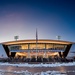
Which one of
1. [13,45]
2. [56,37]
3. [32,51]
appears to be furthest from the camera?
[56,37]

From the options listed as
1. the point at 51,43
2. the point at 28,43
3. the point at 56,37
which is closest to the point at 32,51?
the point at 28,43

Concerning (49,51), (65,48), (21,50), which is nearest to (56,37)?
(65,48)

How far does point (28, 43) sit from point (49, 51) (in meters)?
4.87

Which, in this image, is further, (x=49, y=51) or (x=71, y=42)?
(x=71, y=42)

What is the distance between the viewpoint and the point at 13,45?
3862 centimetres

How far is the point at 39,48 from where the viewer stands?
3722 centimetres

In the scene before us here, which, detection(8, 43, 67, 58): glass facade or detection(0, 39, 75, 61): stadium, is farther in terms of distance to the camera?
detection(0, 39, 75, 61): stadium

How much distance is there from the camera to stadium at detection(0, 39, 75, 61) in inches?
1435

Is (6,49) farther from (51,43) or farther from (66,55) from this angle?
(66,55)

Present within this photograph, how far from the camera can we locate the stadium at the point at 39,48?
3644 centimetres

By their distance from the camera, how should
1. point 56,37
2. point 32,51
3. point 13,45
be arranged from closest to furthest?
point 32,51
point 13,45
point 56,37

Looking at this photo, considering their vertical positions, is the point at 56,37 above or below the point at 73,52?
above

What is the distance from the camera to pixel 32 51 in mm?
36125

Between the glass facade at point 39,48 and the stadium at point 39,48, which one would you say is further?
the stadium at point 39,48
